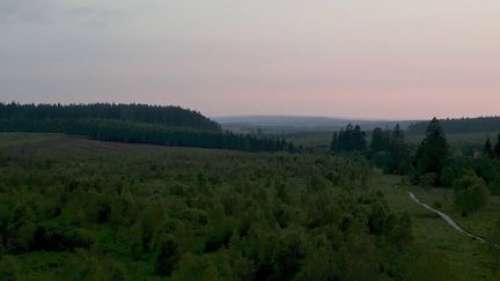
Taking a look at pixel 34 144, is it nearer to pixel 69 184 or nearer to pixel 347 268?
pixel 69 184

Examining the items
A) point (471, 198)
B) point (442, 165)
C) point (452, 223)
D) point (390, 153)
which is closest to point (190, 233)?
point (452, 223)

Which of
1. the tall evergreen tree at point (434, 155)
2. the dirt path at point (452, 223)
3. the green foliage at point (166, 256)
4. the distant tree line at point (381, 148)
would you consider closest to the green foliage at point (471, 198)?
the dirt path at point (452, 223)

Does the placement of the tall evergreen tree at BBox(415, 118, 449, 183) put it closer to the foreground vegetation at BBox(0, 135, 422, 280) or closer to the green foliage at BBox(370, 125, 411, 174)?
the green foliage at BBox(370, 125, 411, 174)

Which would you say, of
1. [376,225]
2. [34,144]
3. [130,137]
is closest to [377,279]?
[376,225]

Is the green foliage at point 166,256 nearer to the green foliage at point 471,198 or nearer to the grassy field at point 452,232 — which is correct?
the grassy field at point 452,232

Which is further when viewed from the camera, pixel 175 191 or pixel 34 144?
pixel 34 144

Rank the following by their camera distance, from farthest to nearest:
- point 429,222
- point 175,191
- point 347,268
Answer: point 175,191, point 429,222, point 347,268

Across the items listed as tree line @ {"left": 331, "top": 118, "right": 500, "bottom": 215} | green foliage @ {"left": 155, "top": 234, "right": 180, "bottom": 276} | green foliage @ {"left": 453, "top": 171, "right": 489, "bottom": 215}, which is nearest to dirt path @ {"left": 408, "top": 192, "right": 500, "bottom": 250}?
green foliage @ {"left": 453, "top": 171, "right": 489, "bottom": 215}

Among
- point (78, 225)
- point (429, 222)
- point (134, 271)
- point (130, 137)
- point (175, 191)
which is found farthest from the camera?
point (130, 137)
